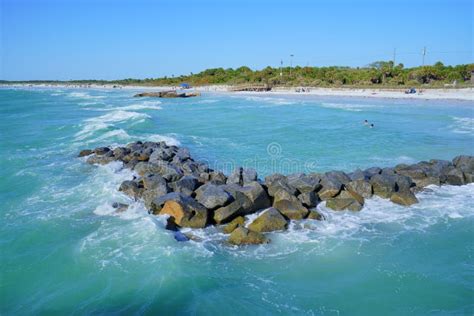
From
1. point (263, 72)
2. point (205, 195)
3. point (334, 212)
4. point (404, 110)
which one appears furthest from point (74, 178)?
point (263, 72)

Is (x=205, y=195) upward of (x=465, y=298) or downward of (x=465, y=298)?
upward

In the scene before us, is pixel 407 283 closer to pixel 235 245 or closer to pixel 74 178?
pixel 235 245

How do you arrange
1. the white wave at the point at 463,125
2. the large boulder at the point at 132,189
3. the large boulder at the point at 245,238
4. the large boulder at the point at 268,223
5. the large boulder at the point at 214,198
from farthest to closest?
the white wave at the point at 463,125 < the large boulder at the point at 132,189 < the large boulder at the point at 214,198 < the large boulder at the point at 268,223 < the large boulder at the point at 245,238

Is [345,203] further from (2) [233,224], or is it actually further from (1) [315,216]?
(2) [233,224]

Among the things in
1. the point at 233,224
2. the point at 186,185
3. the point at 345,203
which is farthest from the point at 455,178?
the point at 186,185

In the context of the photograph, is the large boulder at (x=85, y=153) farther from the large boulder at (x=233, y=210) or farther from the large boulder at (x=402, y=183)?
the large boulder at (x=402, y=183)

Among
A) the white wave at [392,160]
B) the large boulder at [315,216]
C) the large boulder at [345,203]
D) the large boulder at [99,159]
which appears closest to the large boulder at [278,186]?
the large boulder at [315,216]

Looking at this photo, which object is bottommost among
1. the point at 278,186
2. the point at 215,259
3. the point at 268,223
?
the point at 215,259
